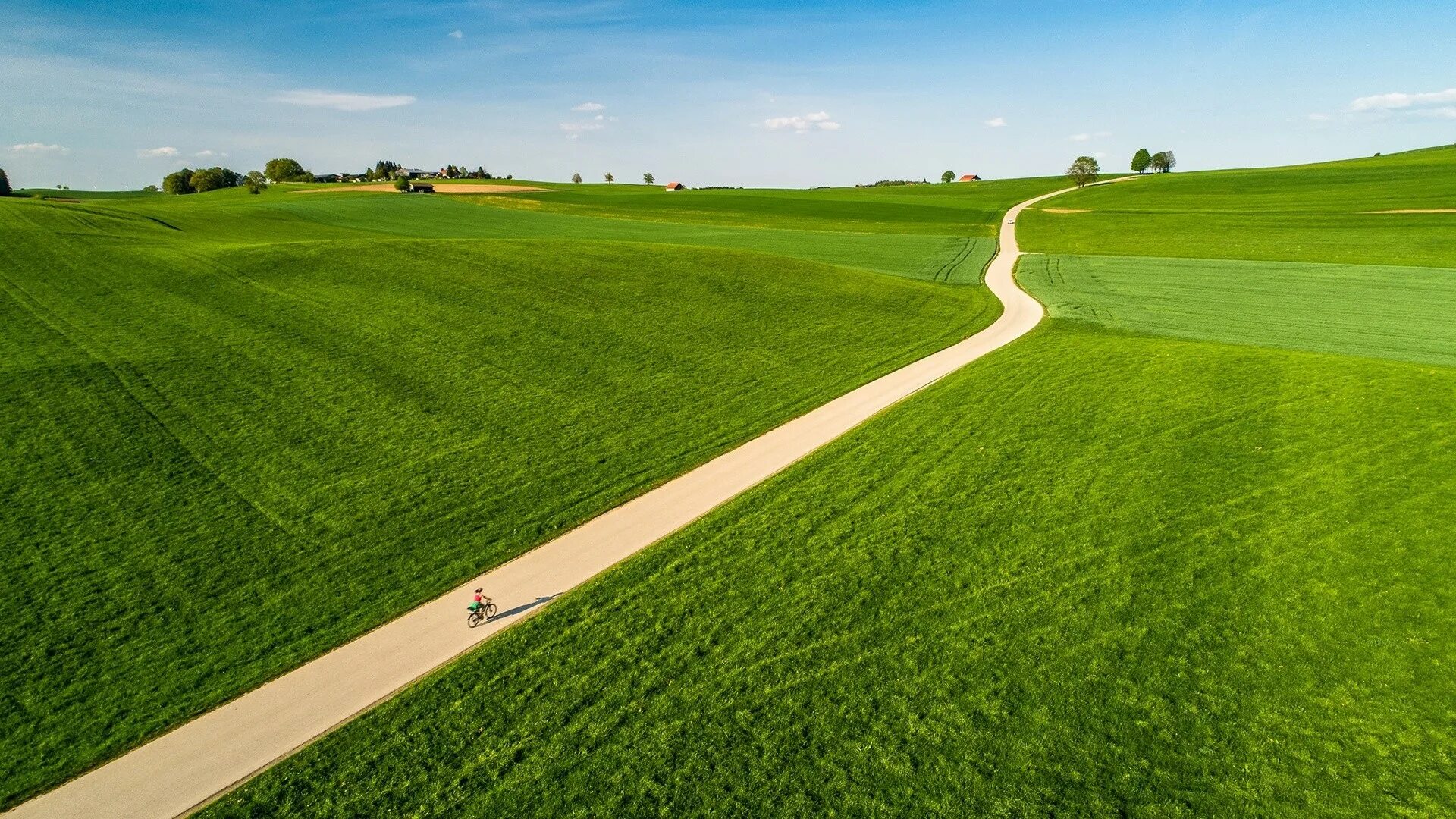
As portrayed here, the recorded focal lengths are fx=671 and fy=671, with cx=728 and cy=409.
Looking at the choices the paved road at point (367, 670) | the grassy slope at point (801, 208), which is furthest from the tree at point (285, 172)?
the paved road at point (367, 670)

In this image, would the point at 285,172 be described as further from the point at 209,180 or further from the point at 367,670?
the point at 367,670

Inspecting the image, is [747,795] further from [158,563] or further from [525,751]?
[158,563]

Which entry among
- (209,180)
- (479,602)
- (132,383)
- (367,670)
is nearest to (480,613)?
(479,602)

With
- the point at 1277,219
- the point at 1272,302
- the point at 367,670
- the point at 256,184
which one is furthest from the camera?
the point at 256,184

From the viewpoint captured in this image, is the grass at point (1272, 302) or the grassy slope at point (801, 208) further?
the grassy slope at point (801, 208)

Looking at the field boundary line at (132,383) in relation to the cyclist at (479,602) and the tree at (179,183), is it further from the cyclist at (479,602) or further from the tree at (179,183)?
the tree at (179,183)

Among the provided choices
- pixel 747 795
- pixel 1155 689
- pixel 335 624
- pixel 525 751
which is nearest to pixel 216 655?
pixel 335 624
